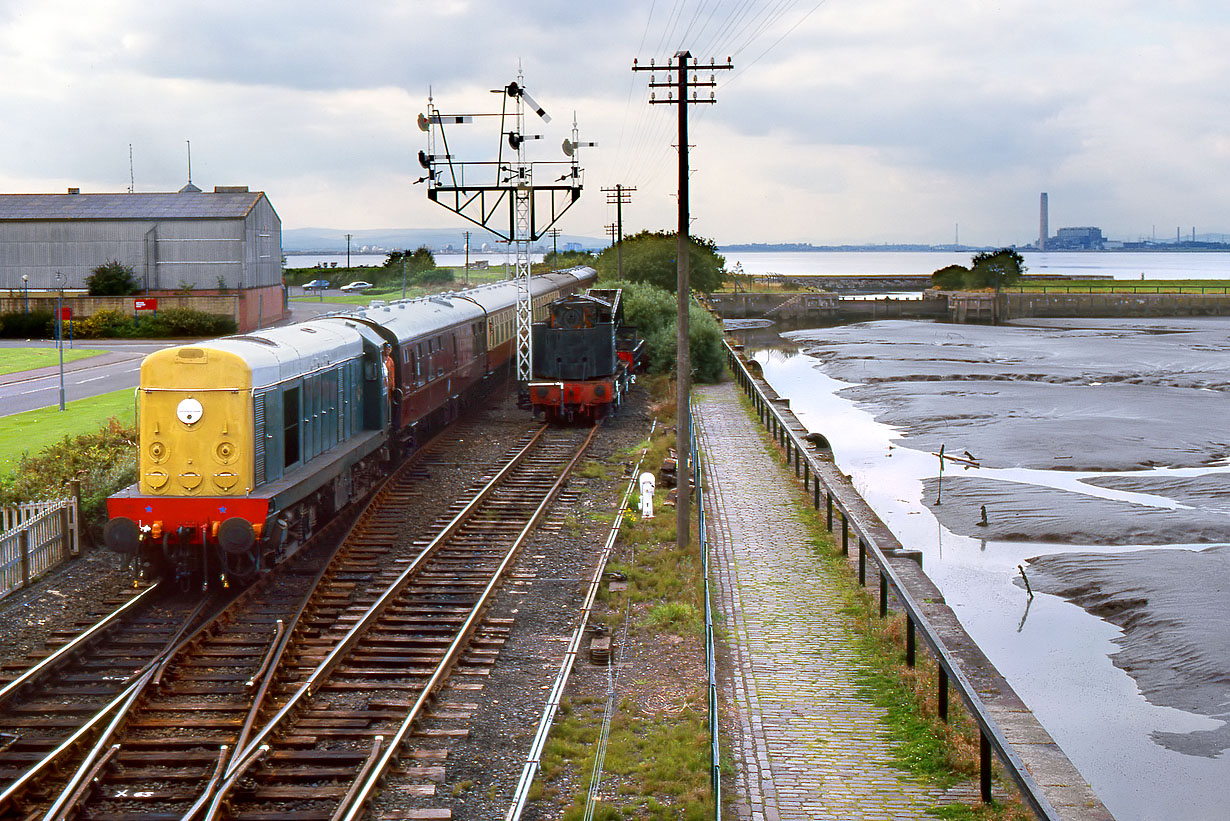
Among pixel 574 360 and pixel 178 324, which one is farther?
pixel 178 324

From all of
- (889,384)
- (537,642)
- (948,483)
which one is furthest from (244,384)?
(889,384)

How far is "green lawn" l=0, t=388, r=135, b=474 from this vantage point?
77.4 ft

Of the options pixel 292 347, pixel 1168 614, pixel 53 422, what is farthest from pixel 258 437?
pixel 1168 614

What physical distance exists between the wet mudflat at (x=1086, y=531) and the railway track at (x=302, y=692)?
8.56 meters

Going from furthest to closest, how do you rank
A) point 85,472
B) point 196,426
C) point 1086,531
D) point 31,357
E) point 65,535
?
1. point 31,357
2. point 1086,531
3. point 85,472
4. point 65,535
5. point 196,426

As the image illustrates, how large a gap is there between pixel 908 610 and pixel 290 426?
9449 mm

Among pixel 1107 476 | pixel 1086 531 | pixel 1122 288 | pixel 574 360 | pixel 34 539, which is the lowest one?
pixel 1086 531

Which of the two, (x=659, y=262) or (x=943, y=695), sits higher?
(x=659, y=262)

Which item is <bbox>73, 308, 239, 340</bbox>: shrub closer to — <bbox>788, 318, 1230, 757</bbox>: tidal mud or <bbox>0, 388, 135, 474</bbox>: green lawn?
<bbox>0, 388, 135, 474</bbox>: green lawn

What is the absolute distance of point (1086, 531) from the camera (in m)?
25.7

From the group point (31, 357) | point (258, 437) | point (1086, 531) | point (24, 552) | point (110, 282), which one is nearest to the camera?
point (258, 437)

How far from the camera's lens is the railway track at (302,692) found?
9.73 meters

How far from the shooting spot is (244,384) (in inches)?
601

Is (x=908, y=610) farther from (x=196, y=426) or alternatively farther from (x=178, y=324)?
(x=178, y=324)
